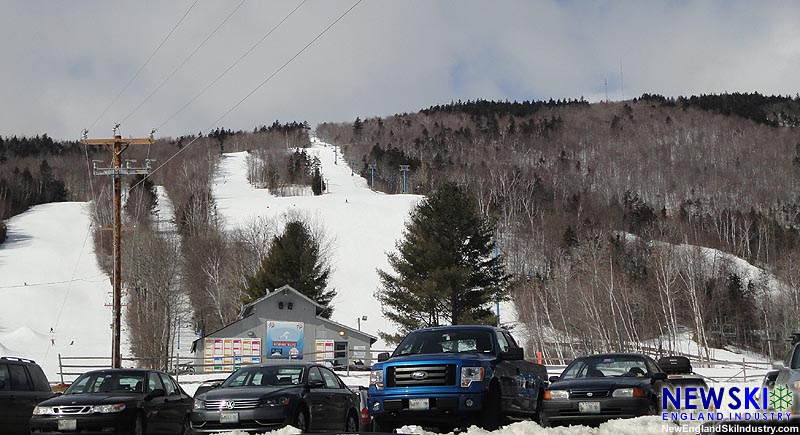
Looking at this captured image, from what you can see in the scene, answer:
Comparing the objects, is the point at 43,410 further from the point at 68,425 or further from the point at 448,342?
the point at 448,342

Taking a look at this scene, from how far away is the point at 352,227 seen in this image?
116 metres

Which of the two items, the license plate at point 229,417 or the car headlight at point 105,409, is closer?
the license plate at point 229,417

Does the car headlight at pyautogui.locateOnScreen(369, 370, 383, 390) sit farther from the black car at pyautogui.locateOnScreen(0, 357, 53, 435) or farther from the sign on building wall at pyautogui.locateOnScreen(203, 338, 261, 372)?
the sign on building wall at pyautogui.locateOnScreen(203, 338, 261, 372)

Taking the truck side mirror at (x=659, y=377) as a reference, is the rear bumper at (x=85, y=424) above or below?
below

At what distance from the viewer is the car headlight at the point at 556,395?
51.0ft

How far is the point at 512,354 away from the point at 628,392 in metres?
2.06

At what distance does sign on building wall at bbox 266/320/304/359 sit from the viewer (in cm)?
6072

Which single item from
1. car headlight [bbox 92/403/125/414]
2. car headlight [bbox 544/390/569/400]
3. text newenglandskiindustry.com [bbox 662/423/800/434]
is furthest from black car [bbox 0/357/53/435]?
text newenglandskiindustry.com [bbox 662/423/800/434]

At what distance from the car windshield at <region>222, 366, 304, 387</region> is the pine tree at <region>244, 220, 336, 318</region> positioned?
54.6 meters

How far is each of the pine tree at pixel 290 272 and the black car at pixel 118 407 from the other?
53581 millimetres

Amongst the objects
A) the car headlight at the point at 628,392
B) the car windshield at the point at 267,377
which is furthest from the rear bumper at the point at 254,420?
the car headlight at the point at 628,392

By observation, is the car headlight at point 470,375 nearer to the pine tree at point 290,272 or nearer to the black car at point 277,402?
the black car at point 277,402

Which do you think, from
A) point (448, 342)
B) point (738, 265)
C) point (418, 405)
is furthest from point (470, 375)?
point (738, 265)

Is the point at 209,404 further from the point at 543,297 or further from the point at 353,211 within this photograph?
the point at 353,211
